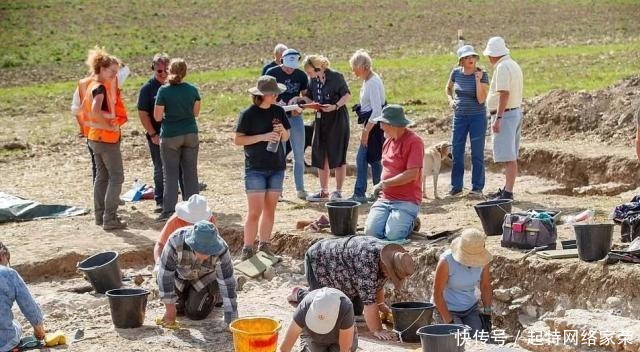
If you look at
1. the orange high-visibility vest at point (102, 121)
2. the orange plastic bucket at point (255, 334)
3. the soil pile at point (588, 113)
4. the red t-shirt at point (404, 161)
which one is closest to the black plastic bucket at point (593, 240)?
the red t-shirt at point (404, 161)

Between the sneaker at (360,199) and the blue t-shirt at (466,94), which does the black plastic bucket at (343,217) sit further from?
the blue t-shirt at (466,94)

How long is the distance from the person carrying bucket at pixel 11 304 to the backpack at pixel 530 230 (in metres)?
4.28

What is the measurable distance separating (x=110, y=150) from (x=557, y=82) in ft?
49.6

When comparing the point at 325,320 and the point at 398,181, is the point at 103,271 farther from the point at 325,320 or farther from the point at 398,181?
the point at 325,320

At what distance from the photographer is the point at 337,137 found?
14.3m

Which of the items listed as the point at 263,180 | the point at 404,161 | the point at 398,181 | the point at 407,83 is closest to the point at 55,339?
the point at 263,180

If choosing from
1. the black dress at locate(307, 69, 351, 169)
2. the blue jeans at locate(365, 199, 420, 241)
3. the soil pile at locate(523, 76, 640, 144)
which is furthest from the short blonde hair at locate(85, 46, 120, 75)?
the soil pile at locate(523, 76, 640, 144)

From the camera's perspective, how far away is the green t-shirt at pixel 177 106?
1320 cm

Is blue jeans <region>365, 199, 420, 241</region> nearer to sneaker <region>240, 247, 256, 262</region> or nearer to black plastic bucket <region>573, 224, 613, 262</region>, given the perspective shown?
sneaker <region>240, 247, 256, 262</region>

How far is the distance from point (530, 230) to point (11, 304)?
4.61 meters

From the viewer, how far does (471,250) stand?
973 cm

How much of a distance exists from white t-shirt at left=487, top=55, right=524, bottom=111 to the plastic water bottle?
5.08ft

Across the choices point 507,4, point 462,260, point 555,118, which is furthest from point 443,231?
point 507,4

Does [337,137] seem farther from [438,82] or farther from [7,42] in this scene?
[7,42]
